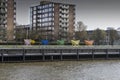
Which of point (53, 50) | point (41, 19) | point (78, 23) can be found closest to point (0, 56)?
point (53, 50)

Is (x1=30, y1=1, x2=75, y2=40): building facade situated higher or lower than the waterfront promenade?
higher

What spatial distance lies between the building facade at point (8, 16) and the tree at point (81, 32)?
32.0 meters

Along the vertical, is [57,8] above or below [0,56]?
above

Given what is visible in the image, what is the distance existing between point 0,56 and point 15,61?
9.17 ft

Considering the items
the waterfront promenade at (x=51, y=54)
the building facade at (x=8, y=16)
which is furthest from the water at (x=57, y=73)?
the building facade at (x=8, y=16)

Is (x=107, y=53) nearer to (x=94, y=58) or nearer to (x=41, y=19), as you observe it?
(x=94, y=58)

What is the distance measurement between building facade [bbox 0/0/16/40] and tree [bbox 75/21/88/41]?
105 ft

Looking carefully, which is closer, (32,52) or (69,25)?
(32,52)

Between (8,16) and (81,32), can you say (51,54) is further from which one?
(81,32)

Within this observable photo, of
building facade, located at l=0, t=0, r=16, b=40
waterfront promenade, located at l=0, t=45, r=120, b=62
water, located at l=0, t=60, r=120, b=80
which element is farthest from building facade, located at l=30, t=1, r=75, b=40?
water, located at l=0, t=60, r=120, b=80

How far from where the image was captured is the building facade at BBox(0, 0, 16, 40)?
4987 inches

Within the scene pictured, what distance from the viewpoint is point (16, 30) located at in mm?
131375

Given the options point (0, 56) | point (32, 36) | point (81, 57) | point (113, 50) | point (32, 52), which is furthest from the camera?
point (32, 36)

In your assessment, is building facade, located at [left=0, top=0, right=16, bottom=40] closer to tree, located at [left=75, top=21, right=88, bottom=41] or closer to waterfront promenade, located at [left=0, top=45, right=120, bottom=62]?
→ tree, located at [left=75, top=21, right=88, bottom=41]
